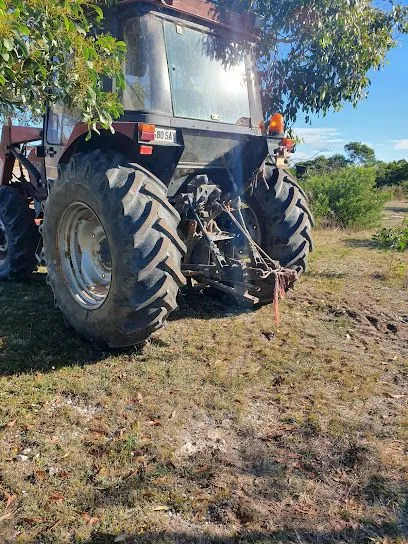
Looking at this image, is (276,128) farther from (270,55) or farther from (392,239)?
(392,239)

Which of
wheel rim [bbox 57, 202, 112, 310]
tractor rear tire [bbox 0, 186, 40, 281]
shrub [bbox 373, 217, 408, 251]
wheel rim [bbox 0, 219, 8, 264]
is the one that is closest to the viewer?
wheel rim [bbox 57, 202, 112, 310]

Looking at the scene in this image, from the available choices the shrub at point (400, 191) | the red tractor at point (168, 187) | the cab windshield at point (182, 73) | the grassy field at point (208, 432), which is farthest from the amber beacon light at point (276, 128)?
the shrub at point (400, 191)

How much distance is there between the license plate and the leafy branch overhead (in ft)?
1.52

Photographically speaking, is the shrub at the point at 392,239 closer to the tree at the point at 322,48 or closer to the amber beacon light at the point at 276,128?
the tree at the point at 322,48

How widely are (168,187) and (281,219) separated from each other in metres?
1.28

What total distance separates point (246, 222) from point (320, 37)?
342 cm

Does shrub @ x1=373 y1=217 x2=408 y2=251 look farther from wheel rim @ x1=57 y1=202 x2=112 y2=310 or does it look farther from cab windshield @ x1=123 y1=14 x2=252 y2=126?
wheel rim @ x1=57 y1=202 x2=112 y2=310

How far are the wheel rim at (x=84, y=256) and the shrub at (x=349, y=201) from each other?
8610mm

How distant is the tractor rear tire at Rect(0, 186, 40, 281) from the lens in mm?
5598

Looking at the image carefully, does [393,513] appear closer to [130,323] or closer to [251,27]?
[130,323]

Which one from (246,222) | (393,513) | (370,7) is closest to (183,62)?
(246,222)

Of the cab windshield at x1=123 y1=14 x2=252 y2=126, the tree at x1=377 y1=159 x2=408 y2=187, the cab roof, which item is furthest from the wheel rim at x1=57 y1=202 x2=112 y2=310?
the tree at x1=377 y1=159 x2=408 y2=187

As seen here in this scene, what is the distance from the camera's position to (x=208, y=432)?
2.86m

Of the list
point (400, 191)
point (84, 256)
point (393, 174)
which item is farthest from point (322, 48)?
point (393, 174)
